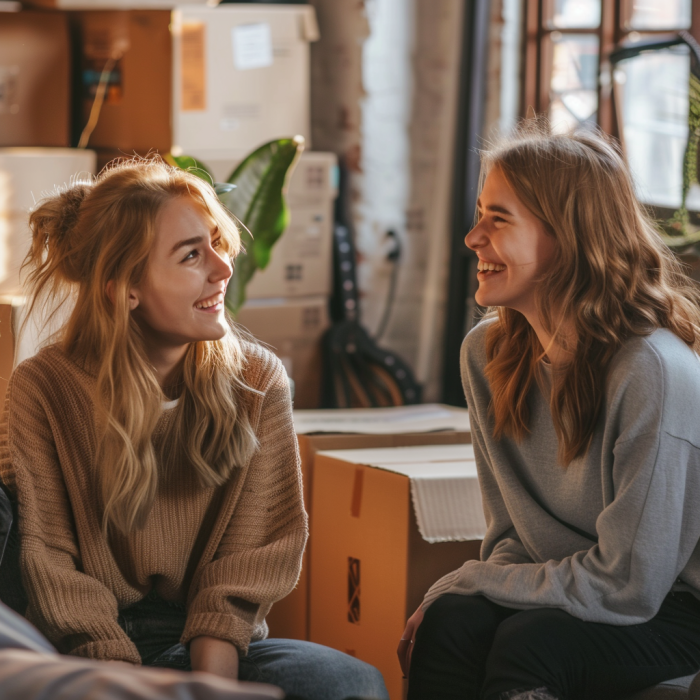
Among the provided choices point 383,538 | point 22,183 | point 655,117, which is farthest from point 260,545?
point 655,117

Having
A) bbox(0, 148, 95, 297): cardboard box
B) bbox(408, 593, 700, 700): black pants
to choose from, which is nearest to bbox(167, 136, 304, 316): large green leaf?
bbox(0, 148, 95, 297): cardboard box

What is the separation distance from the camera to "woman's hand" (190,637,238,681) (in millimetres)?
1128

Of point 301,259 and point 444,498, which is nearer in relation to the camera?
point 444,498

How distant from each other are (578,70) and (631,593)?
2.08 meters

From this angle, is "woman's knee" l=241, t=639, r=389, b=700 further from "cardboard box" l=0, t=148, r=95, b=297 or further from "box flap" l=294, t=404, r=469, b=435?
"cardboard box" l=0, t=148, r=95, b=297

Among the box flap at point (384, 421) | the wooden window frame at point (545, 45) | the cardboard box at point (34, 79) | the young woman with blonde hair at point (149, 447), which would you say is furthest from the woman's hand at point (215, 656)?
the wooden window frame at point (545, 45)

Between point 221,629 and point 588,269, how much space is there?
0.68 meters

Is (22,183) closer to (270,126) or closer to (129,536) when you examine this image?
(270,126)

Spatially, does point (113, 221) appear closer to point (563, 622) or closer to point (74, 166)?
point (563, 622)

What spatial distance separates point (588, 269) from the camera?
127cm

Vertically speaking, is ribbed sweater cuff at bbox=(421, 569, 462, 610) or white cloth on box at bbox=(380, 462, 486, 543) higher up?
white cloth on box at bbox=(380, 462, 486, 543)

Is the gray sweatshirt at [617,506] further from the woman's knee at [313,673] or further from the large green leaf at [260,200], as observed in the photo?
the large green leaf at [260,200]

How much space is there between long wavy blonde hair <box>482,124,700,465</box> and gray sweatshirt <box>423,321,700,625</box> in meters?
0.03

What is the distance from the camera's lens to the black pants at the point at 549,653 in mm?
1114
